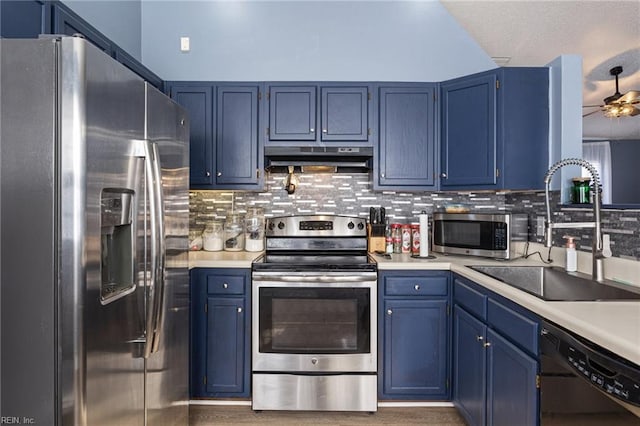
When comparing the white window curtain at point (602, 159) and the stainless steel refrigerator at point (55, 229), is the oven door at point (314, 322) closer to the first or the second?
the stainless steel refrigerator at point (55, 229)

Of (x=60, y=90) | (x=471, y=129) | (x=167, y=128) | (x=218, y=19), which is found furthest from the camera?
(x=218, y=19)

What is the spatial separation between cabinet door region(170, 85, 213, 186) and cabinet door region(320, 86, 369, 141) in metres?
0.81

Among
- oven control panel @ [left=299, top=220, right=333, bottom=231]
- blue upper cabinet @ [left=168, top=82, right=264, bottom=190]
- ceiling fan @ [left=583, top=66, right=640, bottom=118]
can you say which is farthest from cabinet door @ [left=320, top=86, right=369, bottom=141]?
ceiling fan @ [left=583, top=66, right=640, bottom=118]

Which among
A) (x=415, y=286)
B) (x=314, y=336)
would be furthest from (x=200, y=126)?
(x=415, y=286)

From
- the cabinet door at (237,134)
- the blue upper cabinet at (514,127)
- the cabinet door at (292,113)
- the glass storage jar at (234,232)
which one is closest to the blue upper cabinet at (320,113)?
the cabinet door at (292,113)

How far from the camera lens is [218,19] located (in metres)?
2.96

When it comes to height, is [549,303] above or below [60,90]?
below

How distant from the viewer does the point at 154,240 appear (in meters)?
1.45

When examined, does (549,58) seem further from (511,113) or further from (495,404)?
(495,404)

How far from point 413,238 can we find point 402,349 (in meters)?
0.83

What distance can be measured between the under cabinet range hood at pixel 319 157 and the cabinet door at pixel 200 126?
42 centimetres

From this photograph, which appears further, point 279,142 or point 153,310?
point 279,142

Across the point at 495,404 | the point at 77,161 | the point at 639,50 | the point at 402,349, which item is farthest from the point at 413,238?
the point at 77,161

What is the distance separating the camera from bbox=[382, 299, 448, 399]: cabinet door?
231 centimetres
